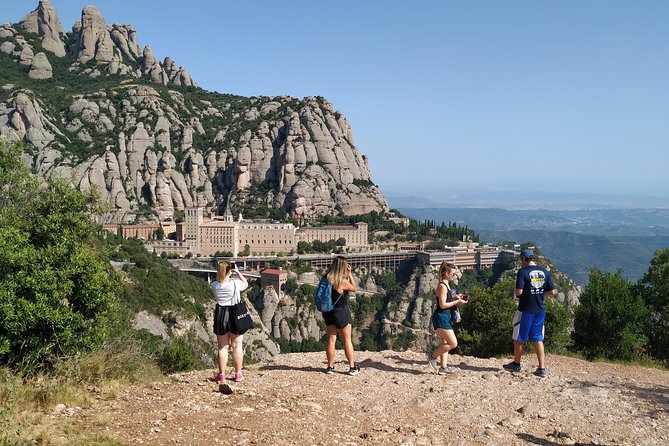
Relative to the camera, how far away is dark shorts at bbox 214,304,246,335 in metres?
8.27

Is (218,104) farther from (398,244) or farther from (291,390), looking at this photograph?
(291,390)

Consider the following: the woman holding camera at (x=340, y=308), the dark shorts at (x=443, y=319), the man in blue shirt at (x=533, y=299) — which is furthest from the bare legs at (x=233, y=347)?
the man in blue shirt at (x=533, y=299)

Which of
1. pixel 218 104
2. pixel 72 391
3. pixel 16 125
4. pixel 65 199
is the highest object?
pixel 218 104

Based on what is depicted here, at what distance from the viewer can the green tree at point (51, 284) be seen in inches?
311

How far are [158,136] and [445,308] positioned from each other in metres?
123

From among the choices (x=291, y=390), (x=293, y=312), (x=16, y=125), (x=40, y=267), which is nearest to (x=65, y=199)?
(x=40, y=267)

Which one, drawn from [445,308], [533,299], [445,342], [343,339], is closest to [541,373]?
[533,299]

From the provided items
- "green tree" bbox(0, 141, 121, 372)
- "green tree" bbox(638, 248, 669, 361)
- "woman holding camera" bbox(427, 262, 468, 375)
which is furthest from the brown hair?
"green tree" bbox(638, 248, 669, 361)

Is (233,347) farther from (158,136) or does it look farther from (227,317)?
(158,136)

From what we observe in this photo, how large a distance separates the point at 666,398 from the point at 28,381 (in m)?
9.95

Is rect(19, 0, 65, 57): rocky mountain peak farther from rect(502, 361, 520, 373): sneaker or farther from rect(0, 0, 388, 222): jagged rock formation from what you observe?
rect(502, 361, 520, 373): sneaker

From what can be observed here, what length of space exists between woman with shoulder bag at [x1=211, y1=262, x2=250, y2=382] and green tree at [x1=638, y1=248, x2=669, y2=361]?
37.1 ft

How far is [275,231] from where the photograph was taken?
94.1 metres

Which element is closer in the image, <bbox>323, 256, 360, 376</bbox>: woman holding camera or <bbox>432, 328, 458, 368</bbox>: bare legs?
<bbox>323, 256, 360, 376</bbox>: woman holding camera
